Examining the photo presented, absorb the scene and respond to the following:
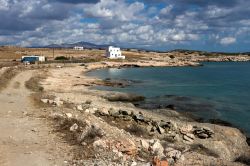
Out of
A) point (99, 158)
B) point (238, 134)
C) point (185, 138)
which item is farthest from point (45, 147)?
point (238, 134)

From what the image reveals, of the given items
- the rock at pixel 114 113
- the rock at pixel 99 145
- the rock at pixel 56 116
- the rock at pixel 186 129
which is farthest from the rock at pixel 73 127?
the rock at pixel 186 129

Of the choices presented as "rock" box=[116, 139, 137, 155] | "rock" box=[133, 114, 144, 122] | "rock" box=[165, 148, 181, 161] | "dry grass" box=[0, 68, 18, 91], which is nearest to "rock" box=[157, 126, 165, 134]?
"rock" box=[133, 114, 144, 122]

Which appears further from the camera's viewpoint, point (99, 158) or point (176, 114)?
point (176, 114)

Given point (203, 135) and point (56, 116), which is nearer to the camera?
point (56, 116)

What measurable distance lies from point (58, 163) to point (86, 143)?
2.81m

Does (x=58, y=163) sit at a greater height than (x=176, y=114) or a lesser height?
greater

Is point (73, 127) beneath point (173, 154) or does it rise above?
above

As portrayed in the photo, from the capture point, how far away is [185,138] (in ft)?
91.3

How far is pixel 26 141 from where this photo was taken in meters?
19.8

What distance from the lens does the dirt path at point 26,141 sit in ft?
54.4

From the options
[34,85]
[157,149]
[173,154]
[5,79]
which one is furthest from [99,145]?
[5,79]

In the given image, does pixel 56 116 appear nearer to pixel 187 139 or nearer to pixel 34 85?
pixel 187 139

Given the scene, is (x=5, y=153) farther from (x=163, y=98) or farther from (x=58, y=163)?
(x=163, y=98)

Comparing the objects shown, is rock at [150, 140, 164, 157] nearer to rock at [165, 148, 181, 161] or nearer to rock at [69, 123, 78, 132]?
rock at [165, 148, 181, 161]
